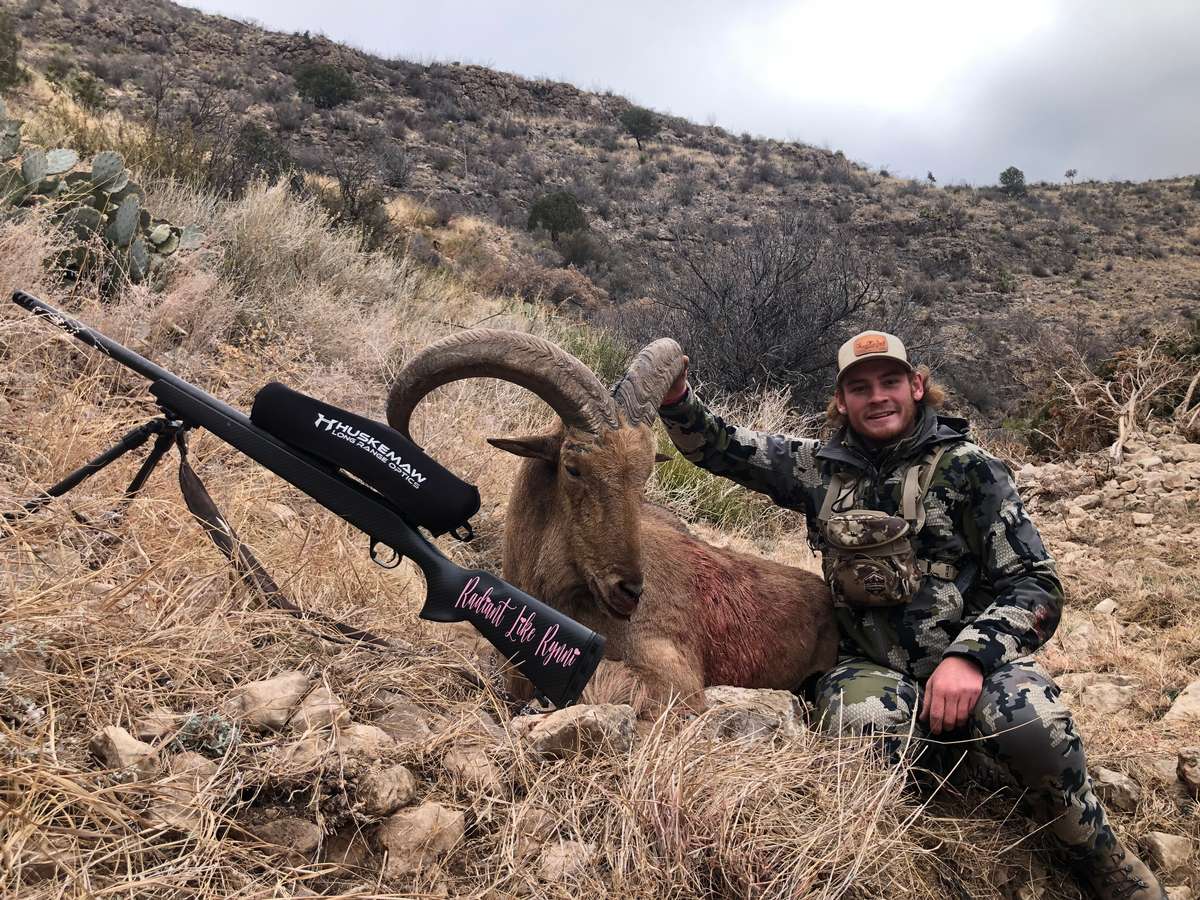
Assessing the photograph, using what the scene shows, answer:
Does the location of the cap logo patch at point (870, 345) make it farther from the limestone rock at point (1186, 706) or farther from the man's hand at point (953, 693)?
the limestone rock at point (1186, 706)

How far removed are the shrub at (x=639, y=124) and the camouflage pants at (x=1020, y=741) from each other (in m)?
45.1

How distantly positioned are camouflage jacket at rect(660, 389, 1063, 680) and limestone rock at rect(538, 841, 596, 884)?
1.76m

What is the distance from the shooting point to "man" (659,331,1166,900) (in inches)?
119

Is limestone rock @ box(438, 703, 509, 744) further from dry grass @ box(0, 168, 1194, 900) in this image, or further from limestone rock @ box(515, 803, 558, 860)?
limestone rock @ box(515, 803, 558, 860)

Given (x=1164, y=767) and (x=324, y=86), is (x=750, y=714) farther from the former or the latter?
(x=324, y=86)

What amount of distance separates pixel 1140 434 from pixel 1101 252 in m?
30.2

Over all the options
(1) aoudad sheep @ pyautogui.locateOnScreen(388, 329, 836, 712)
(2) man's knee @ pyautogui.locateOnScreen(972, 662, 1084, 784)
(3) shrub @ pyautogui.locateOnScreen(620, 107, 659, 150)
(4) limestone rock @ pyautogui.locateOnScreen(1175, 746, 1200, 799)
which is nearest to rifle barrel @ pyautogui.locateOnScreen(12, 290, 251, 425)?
(1) aoudad sheep @ pyautogui.locateOnScreen(388, 329, 836, 712)

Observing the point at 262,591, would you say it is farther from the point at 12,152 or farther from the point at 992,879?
the point at 12,152

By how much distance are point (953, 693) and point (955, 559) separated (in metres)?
0.75

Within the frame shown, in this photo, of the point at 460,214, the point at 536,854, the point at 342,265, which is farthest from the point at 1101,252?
the point at 536,854

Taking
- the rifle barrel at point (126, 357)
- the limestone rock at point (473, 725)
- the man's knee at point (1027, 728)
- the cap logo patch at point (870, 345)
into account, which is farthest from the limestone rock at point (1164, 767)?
the rifle barrel at point (126, 357)

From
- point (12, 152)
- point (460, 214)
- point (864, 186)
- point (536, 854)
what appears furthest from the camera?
point (864, 186)

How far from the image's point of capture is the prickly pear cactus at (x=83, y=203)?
20.9 feet

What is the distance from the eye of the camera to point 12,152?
6629mm
